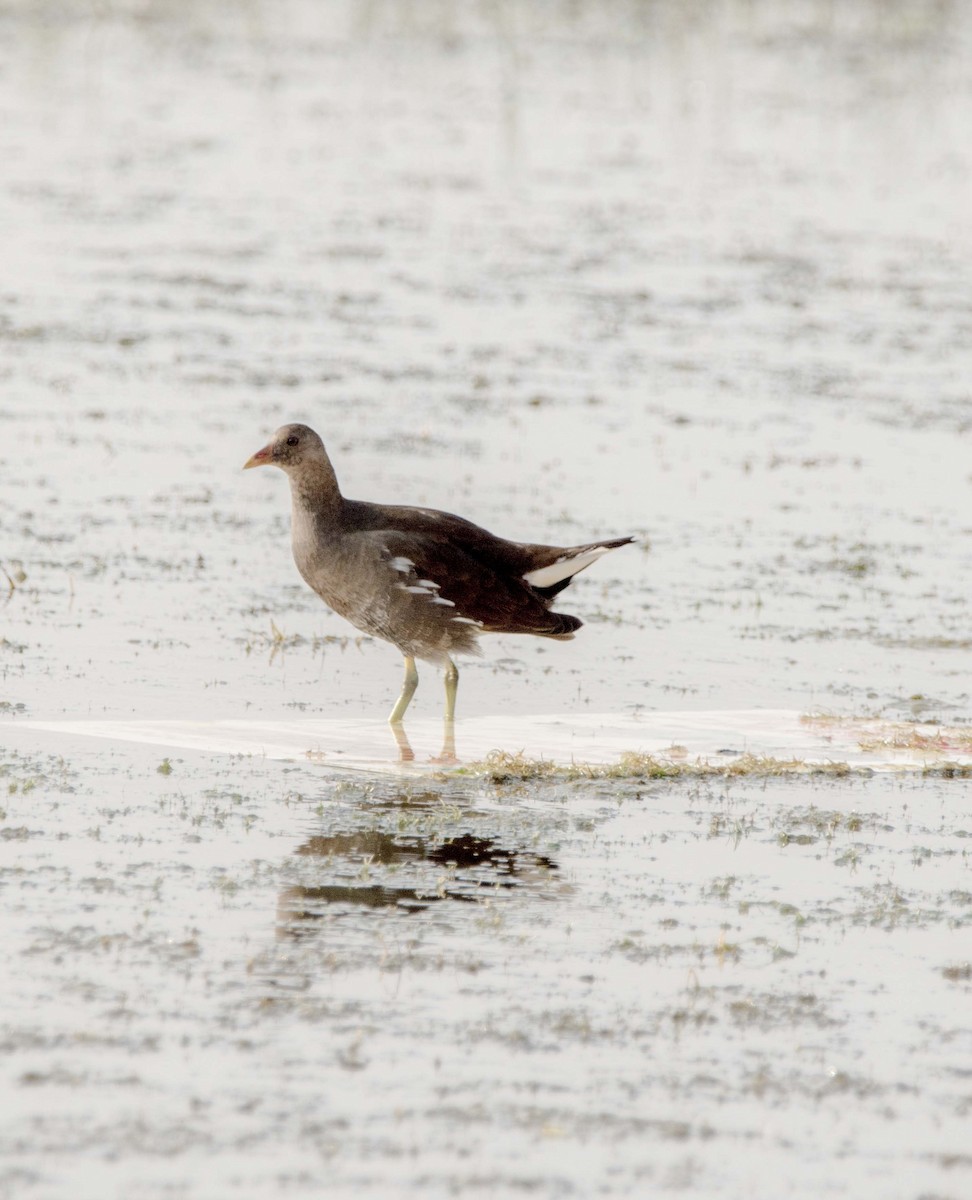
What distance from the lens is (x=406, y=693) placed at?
9.17m

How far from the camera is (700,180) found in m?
25.0

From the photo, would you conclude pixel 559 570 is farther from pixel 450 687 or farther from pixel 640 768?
pixel 640 768

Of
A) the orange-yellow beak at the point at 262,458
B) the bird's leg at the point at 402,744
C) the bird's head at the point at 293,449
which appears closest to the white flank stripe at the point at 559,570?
the bird's leg at the point at 402,744

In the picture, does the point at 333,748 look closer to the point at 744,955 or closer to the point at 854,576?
the point at 744,955

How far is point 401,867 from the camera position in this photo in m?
7.11

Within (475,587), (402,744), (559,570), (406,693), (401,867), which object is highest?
(559,570)

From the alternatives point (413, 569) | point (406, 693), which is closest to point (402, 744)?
point (406, 693)

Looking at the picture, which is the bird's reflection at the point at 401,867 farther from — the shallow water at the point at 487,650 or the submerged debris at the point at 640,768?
the submerged debris at the point at 640,768

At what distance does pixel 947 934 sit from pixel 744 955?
2.52 feet

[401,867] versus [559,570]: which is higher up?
[559,570]

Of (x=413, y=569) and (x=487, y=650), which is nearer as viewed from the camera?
(x=413, y=569)

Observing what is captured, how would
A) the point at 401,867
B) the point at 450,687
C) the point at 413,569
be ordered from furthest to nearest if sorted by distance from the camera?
the point at 450,687 < the point at 413,569 < the point at 401,867

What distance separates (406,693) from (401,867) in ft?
6.97

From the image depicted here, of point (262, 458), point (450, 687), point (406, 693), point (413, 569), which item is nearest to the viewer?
point (413, 569)
